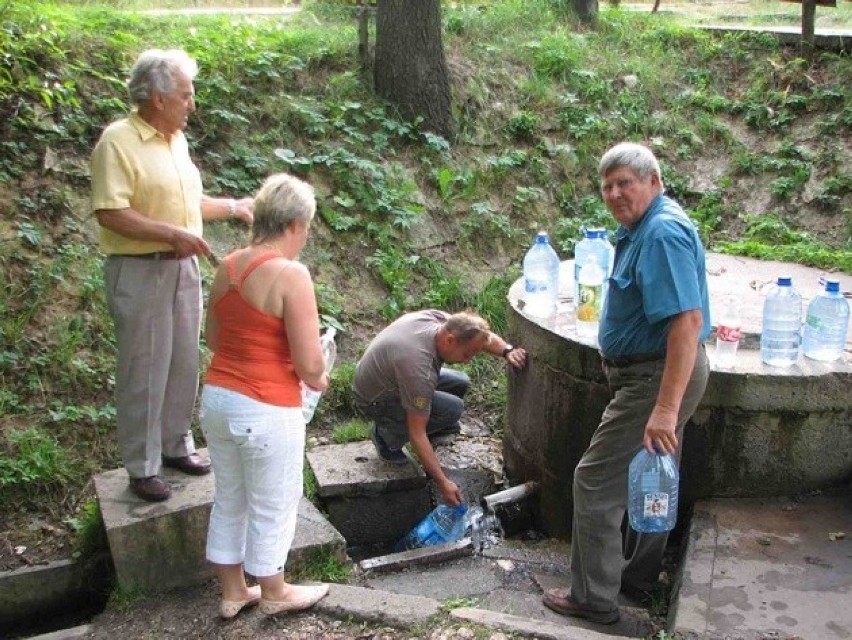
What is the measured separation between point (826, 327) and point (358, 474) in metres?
2.63

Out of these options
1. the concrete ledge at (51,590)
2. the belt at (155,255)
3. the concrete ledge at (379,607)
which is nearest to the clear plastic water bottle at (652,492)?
the concrete ledge at (379,607)

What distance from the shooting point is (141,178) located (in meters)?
3.66

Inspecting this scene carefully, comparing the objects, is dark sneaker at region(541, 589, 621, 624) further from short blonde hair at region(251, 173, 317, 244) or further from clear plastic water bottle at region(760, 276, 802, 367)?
short blonde hair at region(251, 173, 317, 244)

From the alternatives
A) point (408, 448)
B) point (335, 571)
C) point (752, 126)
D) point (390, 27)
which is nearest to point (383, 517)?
point (408, 448)

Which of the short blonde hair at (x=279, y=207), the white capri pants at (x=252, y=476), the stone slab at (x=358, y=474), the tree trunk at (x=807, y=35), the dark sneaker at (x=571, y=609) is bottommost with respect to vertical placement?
the dark sneaker at (x=571, y=609)

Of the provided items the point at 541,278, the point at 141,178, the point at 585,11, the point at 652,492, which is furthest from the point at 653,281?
the point at 585,11

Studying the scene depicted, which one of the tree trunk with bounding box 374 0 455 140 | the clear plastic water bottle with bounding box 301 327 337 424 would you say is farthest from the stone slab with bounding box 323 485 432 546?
the tree trunk with bounding box 374 0 455 140

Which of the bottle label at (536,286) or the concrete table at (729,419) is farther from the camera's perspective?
the bottle label at (536,286)

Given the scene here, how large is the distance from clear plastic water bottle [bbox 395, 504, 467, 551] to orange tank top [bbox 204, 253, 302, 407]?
73.7 inches

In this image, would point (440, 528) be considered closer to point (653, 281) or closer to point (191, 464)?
point (191, 464)

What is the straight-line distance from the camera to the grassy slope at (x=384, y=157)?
5.32m

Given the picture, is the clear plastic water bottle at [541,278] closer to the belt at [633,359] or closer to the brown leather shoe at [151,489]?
the belt at [633,359]

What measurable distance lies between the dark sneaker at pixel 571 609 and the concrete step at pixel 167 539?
39.0 inches

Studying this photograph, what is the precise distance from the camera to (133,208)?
12.0 feet
